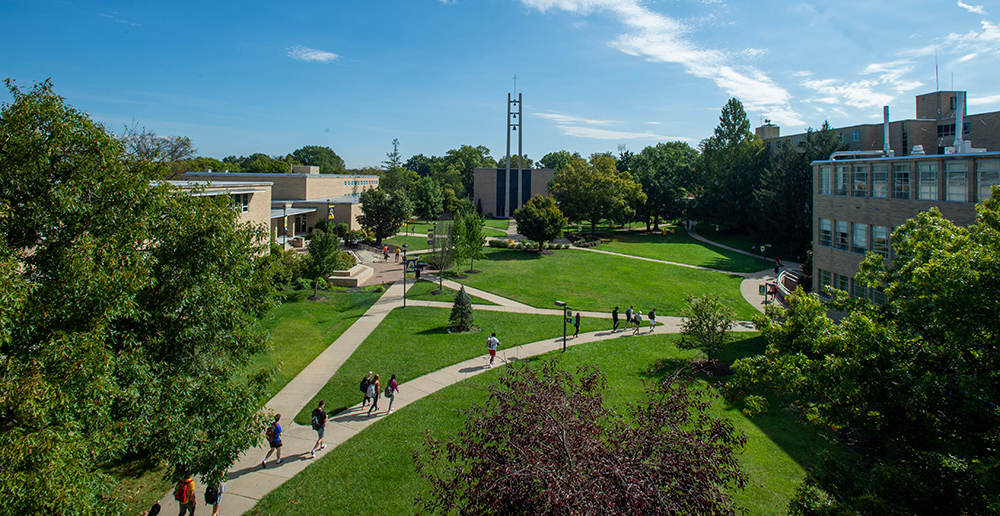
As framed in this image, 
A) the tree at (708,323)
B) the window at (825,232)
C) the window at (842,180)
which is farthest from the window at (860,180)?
the tree at (708,323)

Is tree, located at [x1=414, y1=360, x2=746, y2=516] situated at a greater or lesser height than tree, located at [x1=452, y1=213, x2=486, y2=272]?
lesser

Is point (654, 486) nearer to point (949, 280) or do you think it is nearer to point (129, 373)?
point (949, 280)

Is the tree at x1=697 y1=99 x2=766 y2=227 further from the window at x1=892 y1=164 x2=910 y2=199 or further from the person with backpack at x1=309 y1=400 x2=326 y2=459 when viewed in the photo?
the person with backpack at x1=309 y1=400 x2=326 y2=459

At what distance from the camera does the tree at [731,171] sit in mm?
62500

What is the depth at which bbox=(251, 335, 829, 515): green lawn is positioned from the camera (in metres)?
11.3

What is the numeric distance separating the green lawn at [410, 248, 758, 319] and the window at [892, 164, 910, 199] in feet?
28.3

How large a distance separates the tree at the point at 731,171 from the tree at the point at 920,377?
5186 cm

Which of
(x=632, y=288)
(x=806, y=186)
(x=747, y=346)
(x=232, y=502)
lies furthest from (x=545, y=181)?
(x=232, y=502)

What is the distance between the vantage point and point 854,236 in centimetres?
2314

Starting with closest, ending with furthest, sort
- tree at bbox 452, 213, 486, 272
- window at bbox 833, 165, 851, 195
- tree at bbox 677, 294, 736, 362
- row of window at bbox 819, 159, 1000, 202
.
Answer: row of window at bbox 819, 159, 1000, 202 → tree at bbox 677, 294, 736, 362 → window at bbox 833, 165, 851, 195 → tree at bbox 452, 213, 486, 272

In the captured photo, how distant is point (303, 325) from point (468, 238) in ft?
56.6

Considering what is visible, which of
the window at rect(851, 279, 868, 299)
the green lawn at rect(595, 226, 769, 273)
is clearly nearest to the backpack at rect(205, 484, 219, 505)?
the window at rect(851, 279, 868, 299)

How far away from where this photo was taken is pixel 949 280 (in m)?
7.74

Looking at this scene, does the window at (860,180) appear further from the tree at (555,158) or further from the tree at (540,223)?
the tree at (555,158)
